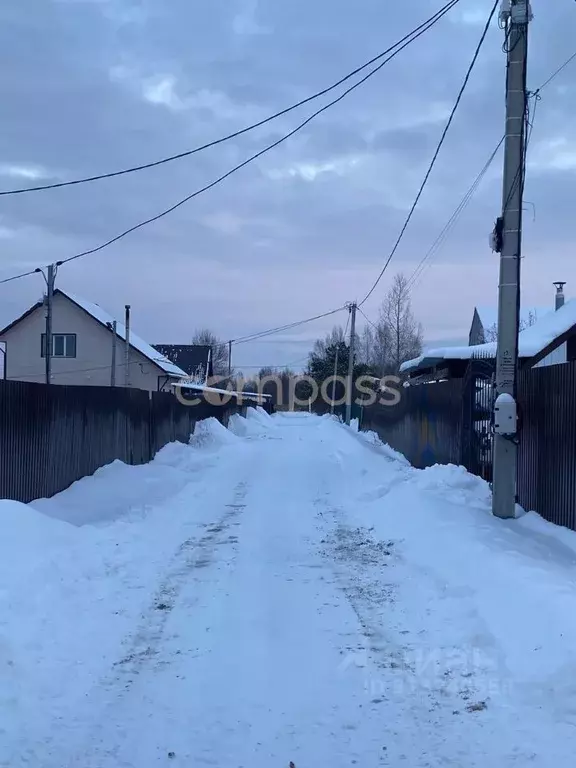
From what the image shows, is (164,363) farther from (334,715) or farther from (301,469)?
(334,715)

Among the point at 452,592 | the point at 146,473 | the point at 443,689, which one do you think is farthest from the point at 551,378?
the point at 146,473

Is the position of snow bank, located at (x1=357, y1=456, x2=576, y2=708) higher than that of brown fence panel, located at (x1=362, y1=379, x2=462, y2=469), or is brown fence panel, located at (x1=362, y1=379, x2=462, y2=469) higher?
brown fence panel, located at (x1=362, y1=379, x2=462, y2=469)

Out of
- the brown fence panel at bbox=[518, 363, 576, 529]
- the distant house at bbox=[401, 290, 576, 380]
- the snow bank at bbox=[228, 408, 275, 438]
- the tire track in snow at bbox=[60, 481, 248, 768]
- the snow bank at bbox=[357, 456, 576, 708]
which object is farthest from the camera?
the snow bank at bbox=[228, 408, 275, 438]

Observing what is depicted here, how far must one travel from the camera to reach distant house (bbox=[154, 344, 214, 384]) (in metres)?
65.2

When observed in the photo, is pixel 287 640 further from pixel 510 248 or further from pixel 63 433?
pixel 63 433

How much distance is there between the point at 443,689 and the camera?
4906 mm

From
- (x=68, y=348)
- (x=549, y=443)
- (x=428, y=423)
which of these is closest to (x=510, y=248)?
(x=549, y=443)

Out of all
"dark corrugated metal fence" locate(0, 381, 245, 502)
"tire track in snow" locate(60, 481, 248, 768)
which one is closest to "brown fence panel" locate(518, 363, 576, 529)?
"tire track in snow" locate(60, 481, 248, 768)

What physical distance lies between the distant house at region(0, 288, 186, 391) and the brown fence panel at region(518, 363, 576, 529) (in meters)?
34.9

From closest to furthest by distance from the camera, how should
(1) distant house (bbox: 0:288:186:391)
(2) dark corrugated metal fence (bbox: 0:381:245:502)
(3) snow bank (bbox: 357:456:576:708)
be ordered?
(3) snow bank (bbox: 357:456:576:708), (2) dark corrugated metal fence (bbox: 0:381:245:502), (1) distant house (bbox: 0:288:186:391)

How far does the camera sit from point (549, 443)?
9.40 m

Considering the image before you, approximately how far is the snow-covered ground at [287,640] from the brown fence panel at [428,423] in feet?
11.9

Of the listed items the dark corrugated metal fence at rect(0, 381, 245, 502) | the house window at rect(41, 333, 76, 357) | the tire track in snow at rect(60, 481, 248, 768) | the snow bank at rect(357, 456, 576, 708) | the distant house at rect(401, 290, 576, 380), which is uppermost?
the house window at rect(41, 333, 76, 357)

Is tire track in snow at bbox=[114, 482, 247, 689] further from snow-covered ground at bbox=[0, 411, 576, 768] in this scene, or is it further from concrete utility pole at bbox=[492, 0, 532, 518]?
concrete utility pole at bbox=[492, 0, 532, 518]
